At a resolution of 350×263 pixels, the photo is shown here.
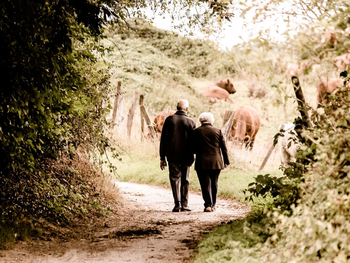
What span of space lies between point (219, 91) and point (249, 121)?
11.1 m

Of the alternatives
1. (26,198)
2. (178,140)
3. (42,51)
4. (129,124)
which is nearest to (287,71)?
(42,51)

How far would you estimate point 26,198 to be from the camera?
7.45 m

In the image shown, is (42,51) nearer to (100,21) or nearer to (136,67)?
(100,21)

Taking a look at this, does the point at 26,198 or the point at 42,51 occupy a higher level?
the point at 42,51

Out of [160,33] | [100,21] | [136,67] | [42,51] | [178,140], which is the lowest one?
[178,140]

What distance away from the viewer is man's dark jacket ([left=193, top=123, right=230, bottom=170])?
9359 millimetres

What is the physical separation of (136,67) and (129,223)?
26.0m

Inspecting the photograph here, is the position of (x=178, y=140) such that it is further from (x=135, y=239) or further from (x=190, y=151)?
(x=135, y=239)

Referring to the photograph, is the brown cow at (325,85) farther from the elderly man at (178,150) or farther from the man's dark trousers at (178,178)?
the man's dark trousers at (178,178)

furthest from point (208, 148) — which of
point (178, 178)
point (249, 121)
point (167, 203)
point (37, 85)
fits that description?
point (249, 121)

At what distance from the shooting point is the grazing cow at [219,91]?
31823mm

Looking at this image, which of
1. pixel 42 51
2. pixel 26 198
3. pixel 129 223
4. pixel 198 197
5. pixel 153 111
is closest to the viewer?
pixel 42 51

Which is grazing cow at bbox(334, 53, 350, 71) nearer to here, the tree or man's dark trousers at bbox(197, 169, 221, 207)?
the tree

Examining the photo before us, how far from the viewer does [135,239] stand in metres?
6.91
